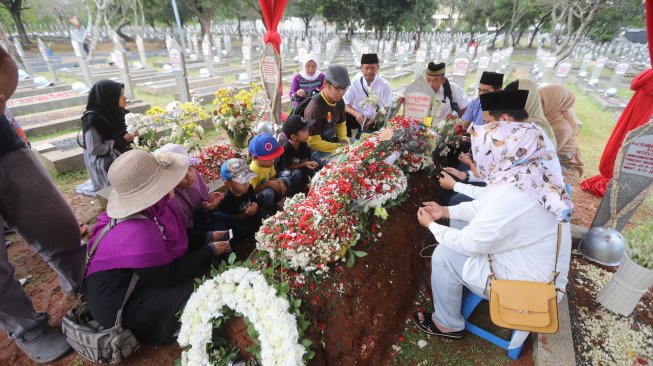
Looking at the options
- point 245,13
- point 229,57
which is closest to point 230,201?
point 229,57

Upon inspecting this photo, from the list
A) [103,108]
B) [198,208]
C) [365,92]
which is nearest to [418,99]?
[365,92]

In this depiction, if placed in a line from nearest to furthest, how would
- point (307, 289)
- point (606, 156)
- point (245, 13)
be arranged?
point (307, 289)
point (606, 156)
point (245, 13)

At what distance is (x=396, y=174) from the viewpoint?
2.77 metres

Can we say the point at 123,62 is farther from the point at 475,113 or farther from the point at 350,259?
the point at 350,259

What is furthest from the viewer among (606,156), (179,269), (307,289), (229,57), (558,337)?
(229,57)

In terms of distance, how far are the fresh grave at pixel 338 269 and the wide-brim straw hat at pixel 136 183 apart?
0.65 meters

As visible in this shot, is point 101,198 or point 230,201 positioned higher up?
point 230,201

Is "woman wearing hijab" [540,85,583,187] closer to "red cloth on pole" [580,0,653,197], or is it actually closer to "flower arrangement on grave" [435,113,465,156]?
"red cloth on pole" [580,0,653,197]

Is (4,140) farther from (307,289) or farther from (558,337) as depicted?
(558,337)

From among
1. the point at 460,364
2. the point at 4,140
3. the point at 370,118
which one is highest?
the point at 4,140

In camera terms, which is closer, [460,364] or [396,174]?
[460,364]

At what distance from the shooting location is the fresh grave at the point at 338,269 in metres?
1.83

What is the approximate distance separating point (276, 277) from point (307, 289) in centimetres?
21

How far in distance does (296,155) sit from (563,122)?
3567 millimetres
